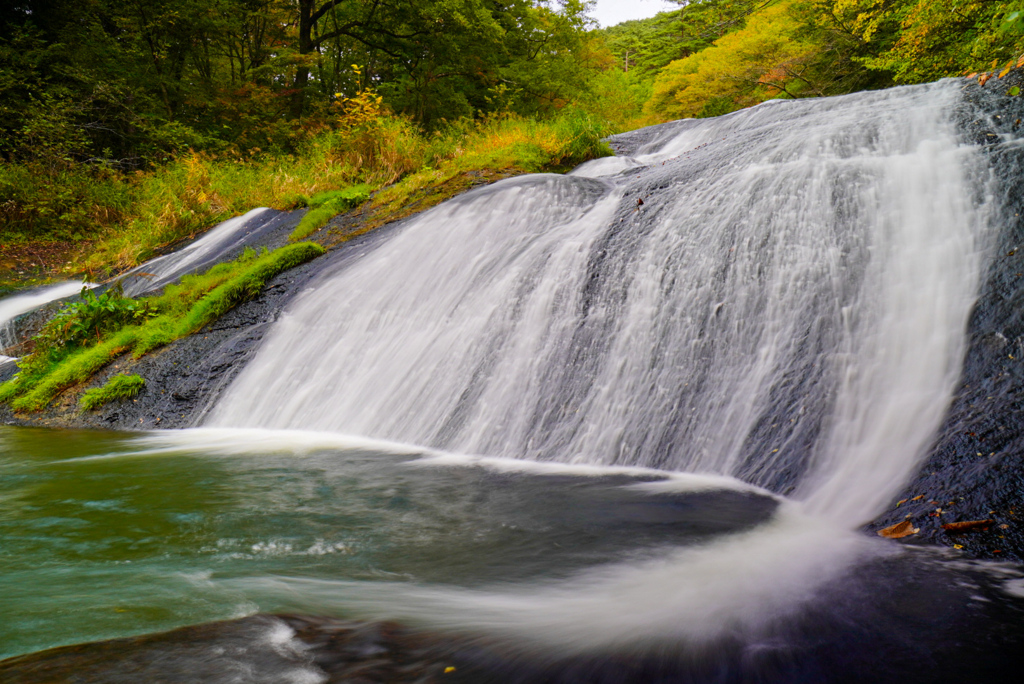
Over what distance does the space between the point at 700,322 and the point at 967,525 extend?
1.88 meters

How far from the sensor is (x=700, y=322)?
12.7 ft

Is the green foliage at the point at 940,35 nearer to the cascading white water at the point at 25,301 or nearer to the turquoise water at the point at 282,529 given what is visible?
the turquoise water at the point at 282,529

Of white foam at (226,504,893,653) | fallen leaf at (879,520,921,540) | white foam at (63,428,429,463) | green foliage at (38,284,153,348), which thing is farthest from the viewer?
green foliage at (38,284,153,348)

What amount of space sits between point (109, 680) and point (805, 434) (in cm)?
294

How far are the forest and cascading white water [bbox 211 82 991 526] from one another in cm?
330

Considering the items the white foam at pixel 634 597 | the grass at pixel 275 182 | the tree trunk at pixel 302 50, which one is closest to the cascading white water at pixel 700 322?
the white foam at pixel 634 597

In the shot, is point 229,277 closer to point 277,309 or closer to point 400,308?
point 277,309

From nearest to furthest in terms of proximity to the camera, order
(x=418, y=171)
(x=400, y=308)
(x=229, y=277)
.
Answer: (x=400, y=308)
(x=229, y=277)
(x=418, y=171)

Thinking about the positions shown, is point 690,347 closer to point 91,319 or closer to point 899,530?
point 899,530

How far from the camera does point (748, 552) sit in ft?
7.49

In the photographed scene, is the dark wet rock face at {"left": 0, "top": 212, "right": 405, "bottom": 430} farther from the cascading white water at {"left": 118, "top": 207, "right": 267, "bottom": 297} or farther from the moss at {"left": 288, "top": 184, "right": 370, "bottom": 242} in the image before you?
the cascading white water at {"left": 118, "top": 207, "right": 267, "bottom": 297}

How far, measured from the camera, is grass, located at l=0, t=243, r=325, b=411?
6023mm

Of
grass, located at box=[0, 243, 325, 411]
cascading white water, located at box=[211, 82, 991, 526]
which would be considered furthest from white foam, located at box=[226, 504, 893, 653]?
grass, located at box=[0, 243, 325, 411]

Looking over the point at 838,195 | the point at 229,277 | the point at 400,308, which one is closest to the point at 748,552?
the point at 838,195
